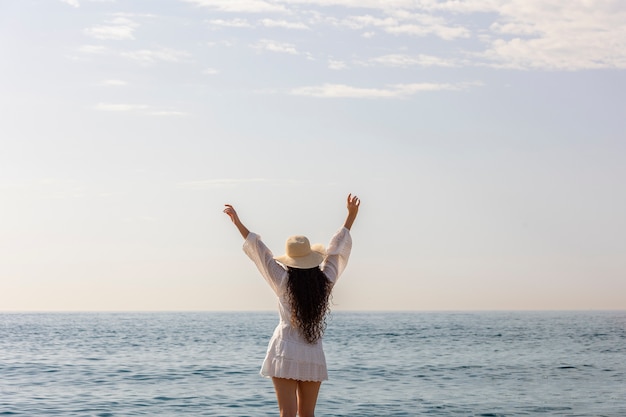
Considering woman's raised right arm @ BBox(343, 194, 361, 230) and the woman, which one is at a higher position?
woman's raised right arm @ BBox(343, 194, 361, 230)

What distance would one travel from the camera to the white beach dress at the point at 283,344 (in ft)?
22.5

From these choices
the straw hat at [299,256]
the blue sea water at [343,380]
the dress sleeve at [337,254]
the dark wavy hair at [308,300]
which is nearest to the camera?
the dark wavy hair at [308,300]

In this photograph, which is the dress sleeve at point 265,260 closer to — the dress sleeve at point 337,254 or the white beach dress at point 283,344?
the white beach dress at point 283,344

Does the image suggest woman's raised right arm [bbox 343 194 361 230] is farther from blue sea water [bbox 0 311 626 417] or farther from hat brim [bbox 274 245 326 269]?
blue sea water [bbox 0 311 626 417]

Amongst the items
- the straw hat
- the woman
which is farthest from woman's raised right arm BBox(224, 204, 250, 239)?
the straw hat

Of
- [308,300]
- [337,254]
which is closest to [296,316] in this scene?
[308,300]

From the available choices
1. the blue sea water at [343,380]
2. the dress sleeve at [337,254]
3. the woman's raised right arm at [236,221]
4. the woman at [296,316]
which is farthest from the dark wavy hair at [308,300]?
the blue sea water at [343,380]

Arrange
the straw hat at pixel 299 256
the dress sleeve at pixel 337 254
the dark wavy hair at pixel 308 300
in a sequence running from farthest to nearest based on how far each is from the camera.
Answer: the dress sleeve at pixel 337 254, the straw hat at pixel 299 256, the dark wavy hair at pixel 308 300

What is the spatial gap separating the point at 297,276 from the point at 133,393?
14.4 m

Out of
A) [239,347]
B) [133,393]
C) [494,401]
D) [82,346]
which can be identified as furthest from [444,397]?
[82,346]

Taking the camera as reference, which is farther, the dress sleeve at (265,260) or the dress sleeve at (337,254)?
the dress sleeve at (337,254)

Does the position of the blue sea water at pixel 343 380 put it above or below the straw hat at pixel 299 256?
below

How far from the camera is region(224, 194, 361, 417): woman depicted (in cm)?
686

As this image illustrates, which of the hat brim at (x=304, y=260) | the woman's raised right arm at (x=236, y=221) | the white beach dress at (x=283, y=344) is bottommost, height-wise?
the white beach dress at (x=283, y=344)
